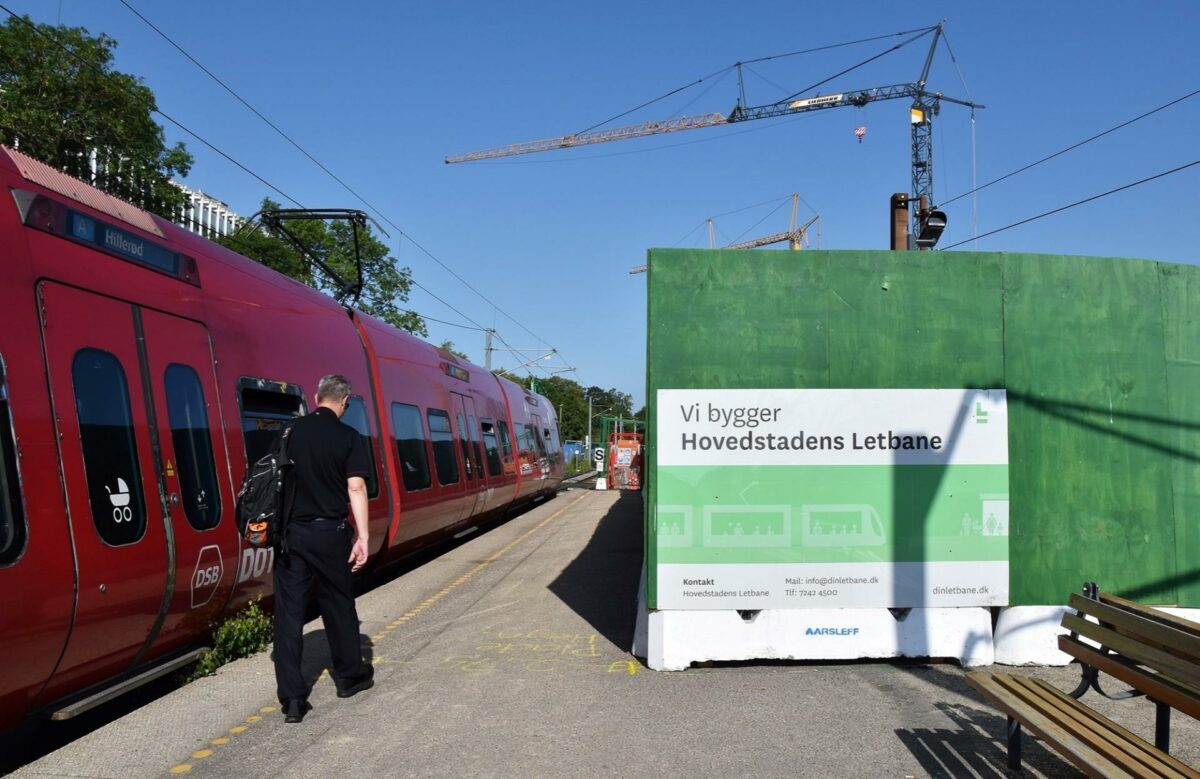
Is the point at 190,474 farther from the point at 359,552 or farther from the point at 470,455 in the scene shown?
the point at 470,455

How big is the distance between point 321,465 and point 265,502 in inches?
14.4

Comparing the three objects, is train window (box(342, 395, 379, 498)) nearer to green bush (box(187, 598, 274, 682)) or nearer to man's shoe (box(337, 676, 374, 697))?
green bush (box(187, 598, 274, 682))

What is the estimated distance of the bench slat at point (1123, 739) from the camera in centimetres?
325

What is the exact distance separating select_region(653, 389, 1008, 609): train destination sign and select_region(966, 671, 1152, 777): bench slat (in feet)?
5.70

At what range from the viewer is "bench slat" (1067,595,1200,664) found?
364 cm

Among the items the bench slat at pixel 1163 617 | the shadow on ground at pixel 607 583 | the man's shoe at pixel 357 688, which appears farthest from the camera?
the shadow on ground at pixel 607 583

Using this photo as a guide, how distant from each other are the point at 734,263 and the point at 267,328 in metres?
3.75

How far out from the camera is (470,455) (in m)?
15.2

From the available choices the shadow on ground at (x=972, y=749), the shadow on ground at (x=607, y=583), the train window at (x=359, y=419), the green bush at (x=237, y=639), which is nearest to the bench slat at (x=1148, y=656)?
the shadow on ground at (x=972, y=749)

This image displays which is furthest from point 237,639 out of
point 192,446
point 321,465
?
point 321,465

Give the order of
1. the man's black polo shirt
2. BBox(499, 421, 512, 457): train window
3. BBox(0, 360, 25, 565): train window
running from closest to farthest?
BBox(0, 360, 25, 565): train window → the man's black polo shirt → BBox(499, 421, 512, 457): train window

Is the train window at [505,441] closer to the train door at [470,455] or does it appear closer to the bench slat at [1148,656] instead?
the train door at [470,455]

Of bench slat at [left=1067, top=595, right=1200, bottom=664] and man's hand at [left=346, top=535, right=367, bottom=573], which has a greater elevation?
man's hand at [left=346, top=535, right=367, bottom=573]

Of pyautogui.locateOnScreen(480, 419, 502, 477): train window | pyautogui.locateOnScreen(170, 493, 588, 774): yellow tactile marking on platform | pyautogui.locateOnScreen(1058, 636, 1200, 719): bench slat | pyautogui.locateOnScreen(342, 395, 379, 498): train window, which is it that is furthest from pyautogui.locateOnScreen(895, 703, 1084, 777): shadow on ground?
pyautogui.locateOnScreen(480, 419, 502, 477): train window
